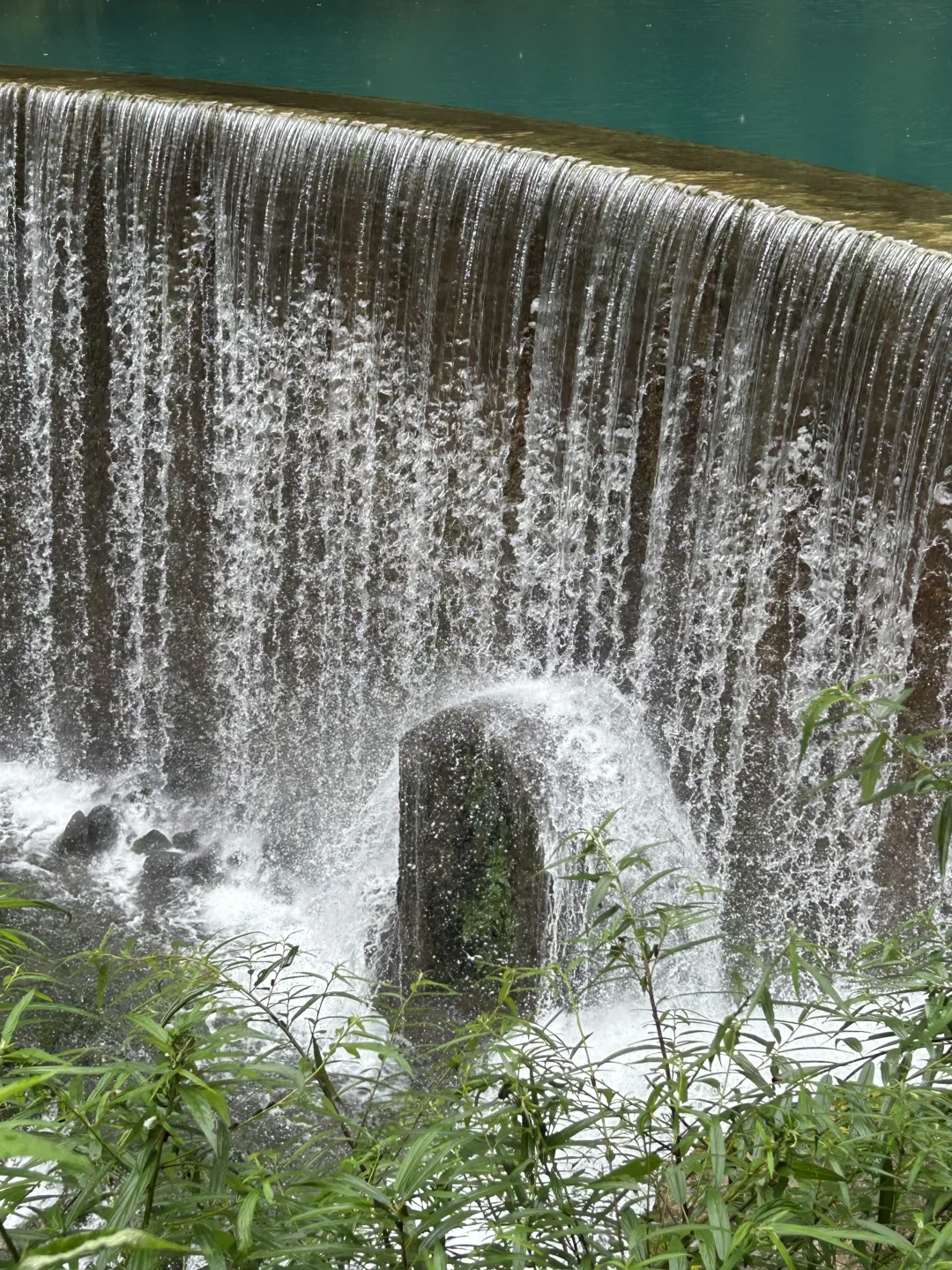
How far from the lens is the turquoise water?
8.57 meters

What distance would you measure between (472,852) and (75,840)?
2.01 metres

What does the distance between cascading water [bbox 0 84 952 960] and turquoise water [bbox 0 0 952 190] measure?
3678 millimetres

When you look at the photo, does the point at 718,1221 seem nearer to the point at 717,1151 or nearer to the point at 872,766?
the point at 717,1151

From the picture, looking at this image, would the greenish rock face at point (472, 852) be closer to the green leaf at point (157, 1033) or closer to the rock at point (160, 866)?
the rock at point (160, 866)

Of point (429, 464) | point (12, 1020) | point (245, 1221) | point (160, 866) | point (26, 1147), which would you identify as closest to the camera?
point (26, 1147)

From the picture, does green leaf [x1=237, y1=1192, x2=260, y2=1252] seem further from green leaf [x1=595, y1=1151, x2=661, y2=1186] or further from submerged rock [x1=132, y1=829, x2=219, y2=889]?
submerged rock [x1=132, y1=829, x2=219, y2=889]

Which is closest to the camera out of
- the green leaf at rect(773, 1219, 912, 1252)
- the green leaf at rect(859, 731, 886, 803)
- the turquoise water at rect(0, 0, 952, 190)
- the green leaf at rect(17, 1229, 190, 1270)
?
the green leaf at rect(17, 1229, 190, 1270)

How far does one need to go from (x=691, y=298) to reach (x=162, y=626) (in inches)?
107

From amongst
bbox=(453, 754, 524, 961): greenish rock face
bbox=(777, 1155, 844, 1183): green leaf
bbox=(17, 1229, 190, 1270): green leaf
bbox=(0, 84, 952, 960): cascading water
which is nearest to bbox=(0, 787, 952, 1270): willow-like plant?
bbox=(777, 1155, 844, 1183): green leaf

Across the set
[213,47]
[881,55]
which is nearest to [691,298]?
[881,55]

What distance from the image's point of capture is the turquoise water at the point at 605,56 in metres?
8.57

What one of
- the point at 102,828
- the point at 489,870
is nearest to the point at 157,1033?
the point at 489,870

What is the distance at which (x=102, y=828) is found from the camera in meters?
5.71

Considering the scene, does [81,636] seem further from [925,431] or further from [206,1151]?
[206,1151]
